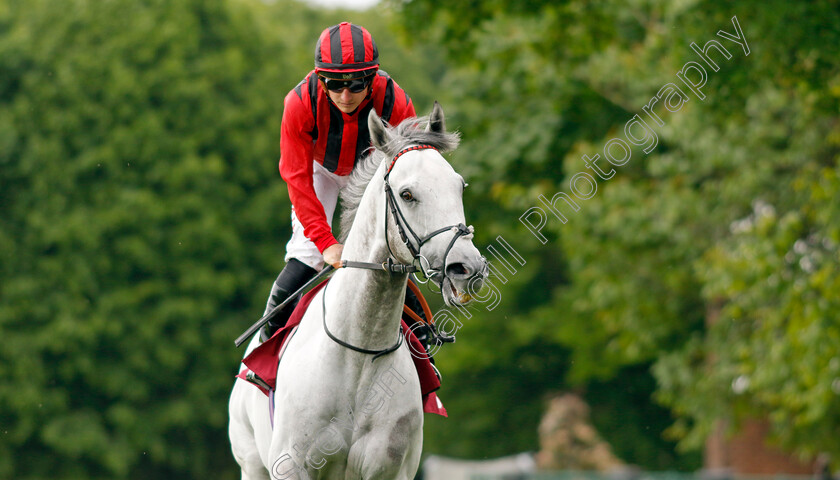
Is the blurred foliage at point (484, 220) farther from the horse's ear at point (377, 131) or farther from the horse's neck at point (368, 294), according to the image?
the horse's neck at point (368, 294)

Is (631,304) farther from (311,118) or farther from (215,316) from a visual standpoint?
(311,118)

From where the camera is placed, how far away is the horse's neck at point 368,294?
5922mm

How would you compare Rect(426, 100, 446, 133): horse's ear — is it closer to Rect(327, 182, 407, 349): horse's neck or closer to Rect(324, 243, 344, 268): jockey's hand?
Rect(327, 182, 407, 349): horse's neck

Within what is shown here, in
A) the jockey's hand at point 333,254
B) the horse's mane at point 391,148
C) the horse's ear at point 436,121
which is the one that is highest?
the horse's ear at point 436,121

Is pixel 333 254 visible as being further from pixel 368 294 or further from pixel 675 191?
pixel 675 191

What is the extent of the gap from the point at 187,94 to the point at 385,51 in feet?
44.3

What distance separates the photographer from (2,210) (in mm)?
25859

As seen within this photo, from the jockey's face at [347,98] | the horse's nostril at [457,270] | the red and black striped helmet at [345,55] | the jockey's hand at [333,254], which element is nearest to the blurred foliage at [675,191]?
the jockey's face at [347,98]

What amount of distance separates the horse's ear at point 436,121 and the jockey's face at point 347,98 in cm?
67

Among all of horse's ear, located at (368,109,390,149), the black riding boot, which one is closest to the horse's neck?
horse's ear, located at (368,109,390,149)

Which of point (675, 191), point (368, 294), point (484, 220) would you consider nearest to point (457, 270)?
point (368, 294)

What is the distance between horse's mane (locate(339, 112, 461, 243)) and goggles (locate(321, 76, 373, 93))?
1.15 feet

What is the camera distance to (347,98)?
6359 mm

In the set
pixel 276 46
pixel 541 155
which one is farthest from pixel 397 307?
pixel 276 46
